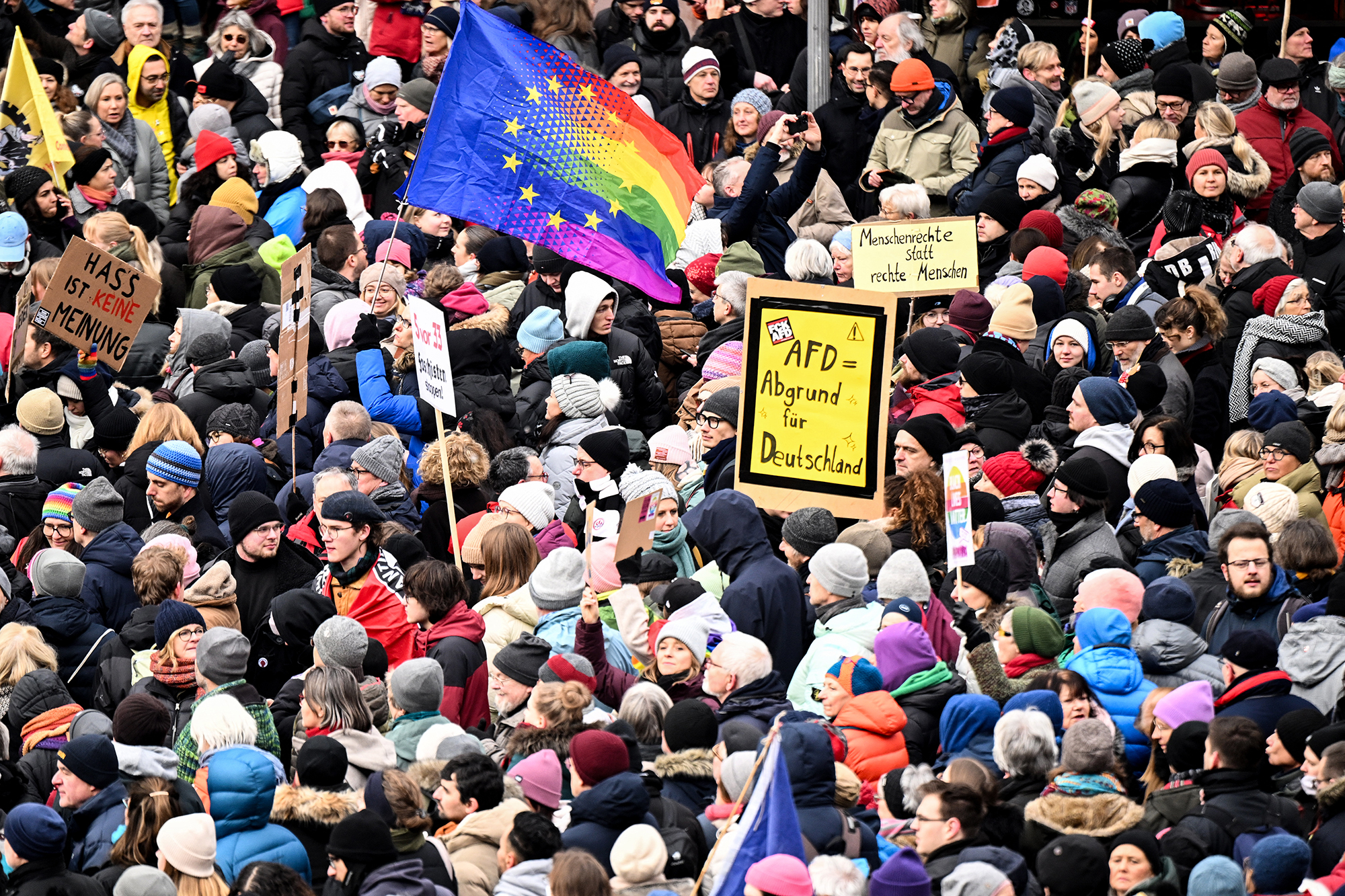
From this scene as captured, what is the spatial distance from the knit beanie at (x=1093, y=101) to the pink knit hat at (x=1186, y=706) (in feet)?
24.5

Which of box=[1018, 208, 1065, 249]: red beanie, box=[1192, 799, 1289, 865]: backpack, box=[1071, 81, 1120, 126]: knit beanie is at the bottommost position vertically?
box=[1192, 799, 1289, 865]: backpack

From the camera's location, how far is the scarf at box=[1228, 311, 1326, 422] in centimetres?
1038

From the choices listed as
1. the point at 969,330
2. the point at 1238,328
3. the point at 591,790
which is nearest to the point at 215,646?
the point at 591,790

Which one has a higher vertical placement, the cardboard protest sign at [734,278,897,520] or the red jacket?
the red jacket

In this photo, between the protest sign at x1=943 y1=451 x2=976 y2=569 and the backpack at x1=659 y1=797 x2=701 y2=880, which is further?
the protest sign at x1=943 y1=451 x2=976 y2=569

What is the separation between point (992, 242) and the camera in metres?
12.2

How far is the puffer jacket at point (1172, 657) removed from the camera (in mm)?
7270

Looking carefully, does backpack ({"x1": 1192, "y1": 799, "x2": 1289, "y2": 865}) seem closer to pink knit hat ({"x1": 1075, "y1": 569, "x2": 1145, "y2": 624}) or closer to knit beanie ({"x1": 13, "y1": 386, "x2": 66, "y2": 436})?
pink knit hat ({"x1": 1075, "y1": 569, "x2": 1145, "y2": 624})

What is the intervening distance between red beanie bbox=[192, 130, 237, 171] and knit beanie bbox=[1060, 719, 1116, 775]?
9.15m

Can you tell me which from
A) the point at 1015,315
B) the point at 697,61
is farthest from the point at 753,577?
the point at 697,61

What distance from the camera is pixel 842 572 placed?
7.70m

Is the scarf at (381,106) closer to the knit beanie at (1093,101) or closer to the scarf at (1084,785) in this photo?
the knit beanie at (1093,101)

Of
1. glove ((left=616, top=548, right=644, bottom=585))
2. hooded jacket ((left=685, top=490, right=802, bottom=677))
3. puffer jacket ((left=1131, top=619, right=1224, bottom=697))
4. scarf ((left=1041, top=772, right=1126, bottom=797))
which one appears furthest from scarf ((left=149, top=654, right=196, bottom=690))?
puffer jacket ((left=1131, top=619, right=1224, bottom=697))

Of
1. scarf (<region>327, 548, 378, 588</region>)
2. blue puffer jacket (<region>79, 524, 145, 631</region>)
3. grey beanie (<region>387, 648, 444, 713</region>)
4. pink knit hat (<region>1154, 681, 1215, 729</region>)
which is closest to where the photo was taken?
pink knit hat (<region>1154, 681, 1215, 729</region>)
